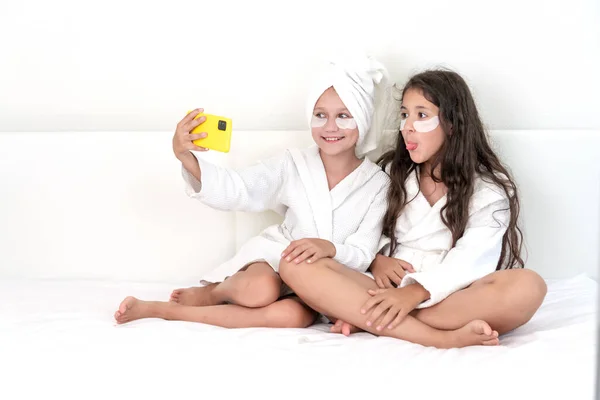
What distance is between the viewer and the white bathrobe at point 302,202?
5.94 feet

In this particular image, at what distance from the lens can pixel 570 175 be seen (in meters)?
1.98

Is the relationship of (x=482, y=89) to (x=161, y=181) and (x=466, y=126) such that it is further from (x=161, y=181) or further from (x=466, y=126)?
(x=161, y=181)

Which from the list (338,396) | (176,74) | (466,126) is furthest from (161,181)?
(338,396)

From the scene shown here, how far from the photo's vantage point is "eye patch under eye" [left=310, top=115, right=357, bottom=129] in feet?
6.11

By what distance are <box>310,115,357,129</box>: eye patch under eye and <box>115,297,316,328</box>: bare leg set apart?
0.44 meters

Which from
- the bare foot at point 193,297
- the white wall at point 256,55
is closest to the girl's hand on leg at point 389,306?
the bare foot at point 193,297

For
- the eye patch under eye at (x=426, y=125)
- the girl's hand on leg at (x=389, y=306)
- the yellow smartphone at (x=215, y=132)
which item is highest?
the eye patch under eye at (x=426, y=125)

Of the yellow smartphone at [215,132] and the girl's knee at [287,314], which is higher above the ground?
the yellow smartphone at [215,132]

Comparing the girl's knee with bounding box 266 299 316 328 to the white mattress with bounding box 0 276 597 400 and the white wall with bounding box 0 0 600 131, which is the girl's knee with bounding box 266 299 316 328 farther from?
the white wall with bounding box 0 0 600 131

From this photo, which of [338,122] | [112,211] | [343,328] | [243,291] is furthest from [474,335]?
[112,211]

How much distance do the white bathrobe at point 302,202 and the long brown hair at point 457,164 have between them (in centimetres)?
5

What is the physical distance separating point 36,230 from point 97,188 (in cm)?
20

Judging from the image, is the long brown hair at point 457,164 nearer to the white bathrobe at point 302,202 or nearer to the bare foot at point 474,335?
the white bathrobe at point 302,202

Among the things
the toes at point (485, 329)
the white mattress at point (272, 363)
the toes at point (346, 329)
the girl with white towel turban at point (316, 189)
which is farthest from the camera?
the girl with white towel turban at point (316, 189)
